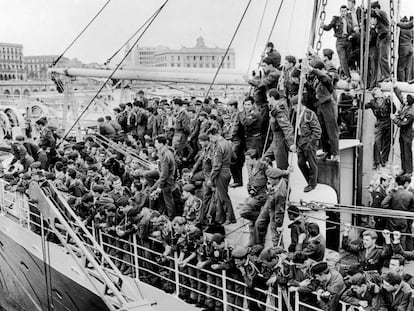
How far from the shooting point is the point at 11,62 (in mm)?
86750

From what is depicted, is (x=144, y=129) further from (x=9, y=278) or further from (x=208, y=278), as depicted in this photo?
(x=208, y=278)

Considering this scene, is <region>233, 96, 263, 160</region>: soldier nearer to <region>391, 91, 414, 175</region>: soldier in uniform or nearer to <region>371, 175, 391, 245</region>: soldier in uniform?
<region>371, 175, 391, 245</region>: soldier in uniform

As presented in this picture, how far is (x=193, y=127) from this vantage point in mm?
9758

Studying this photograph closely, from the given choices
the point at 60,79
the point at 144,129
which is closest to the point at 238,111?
the point at 144,129

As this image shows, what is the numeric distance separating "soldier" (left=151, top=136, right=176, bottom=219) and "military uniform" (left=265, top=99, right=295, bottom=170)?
1.38m

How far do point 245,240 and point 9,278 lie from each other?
22.2 feet

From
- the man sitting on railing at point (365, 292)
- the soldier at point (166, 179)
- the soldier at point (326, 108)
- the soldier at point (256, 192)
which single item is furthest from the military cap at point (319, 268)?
the soldier at point (166, 179)

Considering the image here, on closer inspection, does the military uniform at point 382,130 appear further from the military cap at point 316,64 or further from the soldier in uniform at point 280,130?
the soldier in uniform at point 280,130

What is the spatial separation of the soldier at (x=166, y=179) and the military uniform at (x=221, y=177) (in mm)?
792

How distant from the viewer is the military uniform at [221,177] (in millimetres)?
7539

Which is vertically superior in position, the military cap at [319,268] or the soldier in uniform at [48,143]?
the soldier in uniform at [48,143]

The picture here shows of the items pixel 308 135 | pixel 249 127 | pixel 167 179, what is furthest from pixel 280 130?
pixel 167 179

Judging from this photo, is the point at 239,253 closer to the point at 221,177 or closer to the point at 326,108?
the point at 221,177

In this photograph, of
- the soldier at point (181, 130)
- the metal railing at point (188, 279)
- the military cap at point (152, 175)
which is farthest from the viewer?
the soldier at point (181, 130)
